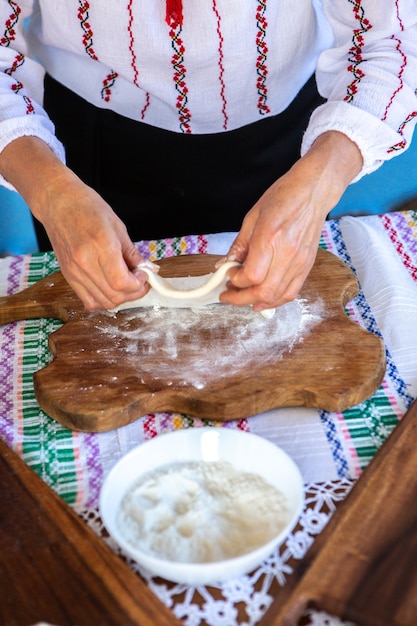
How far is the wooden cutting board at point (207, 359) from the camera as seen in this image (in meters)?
1.03

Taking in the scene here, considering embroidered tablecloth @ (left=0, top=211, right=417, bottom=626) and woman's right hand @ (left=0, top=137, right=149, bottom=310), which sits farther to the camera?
woman's right hand @ (left=0, top=137, right=149, bottom=310)

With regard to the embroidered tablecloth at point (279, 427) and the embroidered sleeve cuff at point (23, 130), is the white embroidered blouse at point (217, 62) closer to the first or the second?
the embroidered sleeve cuff at point (23, 130)

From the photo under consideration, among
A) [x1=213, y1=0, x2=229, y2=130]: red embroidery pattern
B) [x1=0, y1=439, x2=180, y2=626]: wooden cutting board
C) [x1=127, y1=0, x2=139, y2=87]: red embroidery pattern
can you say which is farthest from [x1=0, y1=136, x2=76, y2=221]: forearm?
[x1=0, y1=439, x2=180, y2=626]: wooden cutting board

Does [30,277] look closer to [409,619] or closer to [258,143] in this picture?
[258,143]

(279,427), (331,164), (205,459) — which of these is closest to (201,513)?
(205,459)

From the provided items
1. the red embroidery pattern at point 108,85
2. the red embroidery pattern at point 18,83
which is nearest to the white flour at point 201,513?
the red embroidery pattern at point 18,83

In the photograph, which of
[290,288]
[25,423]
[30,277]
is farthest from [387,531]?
[30,277]

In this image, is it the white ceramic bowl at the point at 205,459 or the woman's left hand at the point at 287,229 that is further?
the woman's left hand at the point at 287,229

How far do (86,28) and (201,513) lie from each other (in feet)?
2.73

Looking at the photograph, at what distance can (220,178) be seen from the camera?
1.54m

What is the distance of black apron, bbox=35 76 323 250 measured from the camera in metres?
1.45

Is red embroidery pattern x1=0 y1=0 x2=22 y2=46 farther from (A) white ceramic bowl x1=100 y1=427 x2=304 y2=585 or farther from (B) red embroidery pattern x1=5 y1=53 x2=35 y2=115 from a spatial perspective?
(A) white ceramic bowl x1=100 y1=427 x2=304 y2=585

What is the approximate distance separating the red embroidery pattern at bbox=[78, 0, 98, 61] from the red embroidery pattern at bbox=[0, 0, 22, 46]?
105mm

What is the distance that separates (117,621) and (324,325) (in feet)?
1.85
